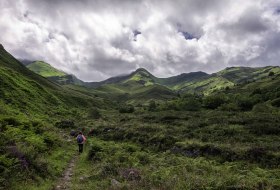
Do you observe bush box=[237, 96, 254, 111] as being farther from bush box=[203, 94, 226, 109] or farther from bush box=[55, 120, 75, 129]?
bush box=[55, 120, 75, 129]

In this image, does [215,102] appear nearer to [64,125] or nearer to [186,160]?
[64,125]

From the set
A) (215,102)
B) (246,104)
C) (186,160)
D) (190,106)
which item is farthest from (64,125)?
(215,102)

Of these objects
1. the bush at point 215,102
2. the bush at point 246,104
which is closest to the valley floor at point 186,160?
the bush at point 246,104

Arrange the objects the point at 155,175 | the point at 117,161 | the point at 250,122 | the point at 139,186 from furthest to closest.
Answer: the point at 250,122 < the point at 117,161 < the point at 155,175 < the point at 139,186

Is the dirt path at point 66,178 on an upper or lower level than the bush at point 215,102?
lower

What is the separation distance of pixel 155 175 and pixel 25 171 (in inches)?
265

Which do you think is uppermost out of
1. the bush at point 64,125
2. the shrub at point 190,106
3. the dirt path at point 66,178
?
the shrub at point 190,106

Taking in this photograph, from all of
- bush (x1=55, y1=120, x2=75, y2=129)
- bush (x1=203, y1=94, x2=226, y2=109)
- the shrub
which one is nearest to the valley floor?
bush (x1=55, y1=120, x2=75, y2=129)

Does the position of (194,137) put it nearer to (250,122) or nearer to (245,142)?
(245,142)

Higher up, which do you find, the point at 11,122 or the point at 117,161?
the point at 11,122

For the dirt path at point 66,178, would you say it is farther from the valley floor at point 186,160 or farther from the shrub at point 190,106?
the shrub at point 190,106

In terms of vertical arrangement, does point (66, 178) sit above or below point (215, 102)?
below

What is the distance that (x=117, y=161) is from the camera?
1847 cm

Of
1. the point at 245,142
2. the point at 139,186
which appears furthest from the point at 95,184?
the point at 245,142
